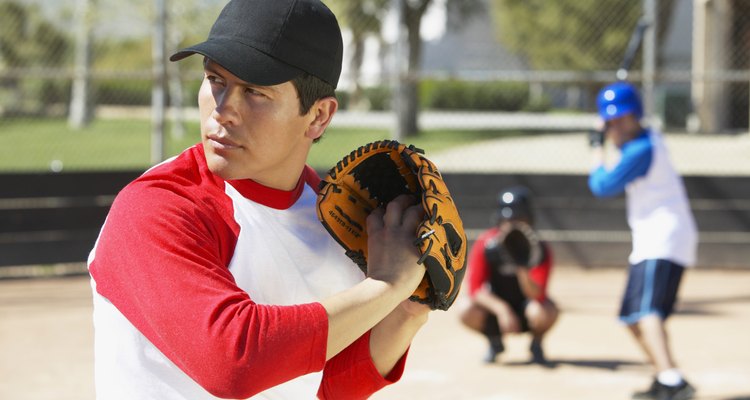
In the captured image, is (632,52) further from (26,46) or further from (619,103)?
(26,46)

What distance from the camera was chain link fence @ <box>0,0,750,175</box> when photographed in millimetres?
13828

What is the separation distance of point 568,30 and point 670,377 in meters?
22.6

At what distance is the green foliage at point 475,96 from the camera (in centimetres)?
2366

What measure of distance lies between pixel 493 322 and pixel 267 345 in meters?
5.22

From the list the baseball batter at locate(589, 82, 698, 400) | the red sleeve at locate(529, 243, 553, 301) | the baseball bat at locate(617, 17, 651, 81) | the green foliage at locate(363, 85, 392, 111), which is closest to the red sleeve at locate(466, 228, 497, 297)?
the red sleeve at locate(529, 243, 553, 301)

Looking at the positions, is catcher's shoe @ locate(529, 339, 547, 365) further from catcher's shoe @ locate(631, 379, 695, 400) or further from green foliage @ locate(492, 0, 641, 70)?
green foliage @ locate(492, 0, 641, 70)

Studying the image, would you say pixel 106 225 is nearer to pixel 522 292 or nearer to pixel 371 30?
pixel 522 292

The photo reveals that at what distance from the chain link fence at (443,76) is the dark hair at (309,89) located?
8173 mm

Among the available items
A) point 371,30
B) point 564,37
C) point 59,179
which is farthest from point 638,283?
point 564,37

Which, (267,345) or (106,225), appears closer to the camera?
(267,345)

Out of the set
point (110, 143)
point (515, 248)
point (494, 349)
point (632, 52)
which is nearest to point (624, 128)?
point (515, 248)

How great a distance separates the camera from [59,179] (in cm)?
967

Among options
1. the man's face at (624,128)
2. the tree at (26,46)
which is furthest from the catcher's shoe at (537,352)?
the tree at (26,46)

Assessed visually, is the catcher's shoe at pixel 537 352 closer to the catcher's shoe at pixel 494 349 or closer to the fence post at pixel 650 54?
the catcher's shoe at pixel 494 349
